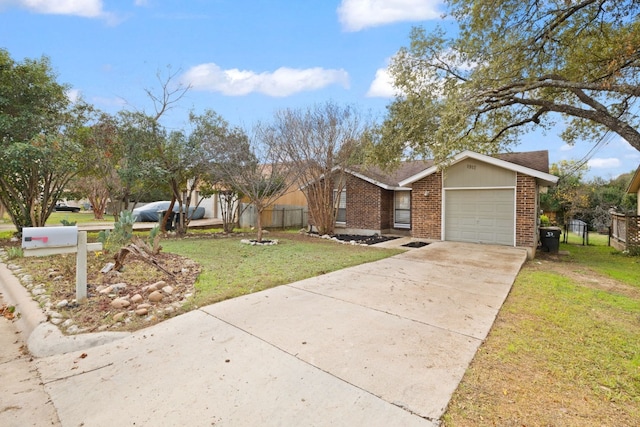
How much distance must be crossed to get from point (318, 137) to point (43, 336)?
34.4 ft

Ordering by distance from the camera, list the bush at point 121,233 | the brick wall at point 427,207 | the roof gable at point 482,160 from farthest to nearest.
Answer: the brick wall at point 427,207, the roof gable at point 482,160, the bush at point 121,233

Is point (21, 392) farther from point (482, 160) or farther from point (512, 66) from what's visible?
point (482, 160)

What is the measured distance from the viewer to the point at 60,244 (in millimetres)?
4281

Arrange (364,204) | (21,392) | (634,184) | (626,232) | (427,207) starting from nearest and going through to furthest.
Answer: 1. (21,392)
2. (626,232)
3. (427,207)
4. (364,204)
5. (634,184)

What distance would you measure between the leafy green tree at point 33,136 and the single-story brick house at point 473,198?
1024 cm

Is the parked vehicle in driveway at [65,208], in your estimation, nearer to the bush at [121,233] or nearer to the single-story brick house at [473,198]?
the single-story brick house at [473,198]

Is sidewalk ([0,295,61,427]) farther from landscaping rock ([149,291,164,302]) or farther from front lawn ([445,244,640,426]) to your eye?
front lawn ([445,244,640,426])

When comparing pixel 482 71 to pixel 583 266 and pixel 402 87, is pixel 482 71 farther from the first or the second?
pixel 583 266

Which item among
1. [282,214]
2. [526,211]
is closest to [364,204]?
[282,214]

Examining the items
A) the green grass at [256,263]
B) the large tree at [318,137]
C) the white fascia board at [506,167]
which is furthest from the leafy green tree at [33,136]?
the white fascia board at [506,167]

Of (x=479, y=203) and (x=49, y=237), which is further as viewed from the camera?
(x=479, y=203)

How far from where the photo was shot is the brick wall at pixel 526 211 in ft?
34.3

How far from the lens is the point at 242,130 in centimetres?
1243

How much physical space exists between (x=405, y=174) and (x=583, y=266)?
8164mm
